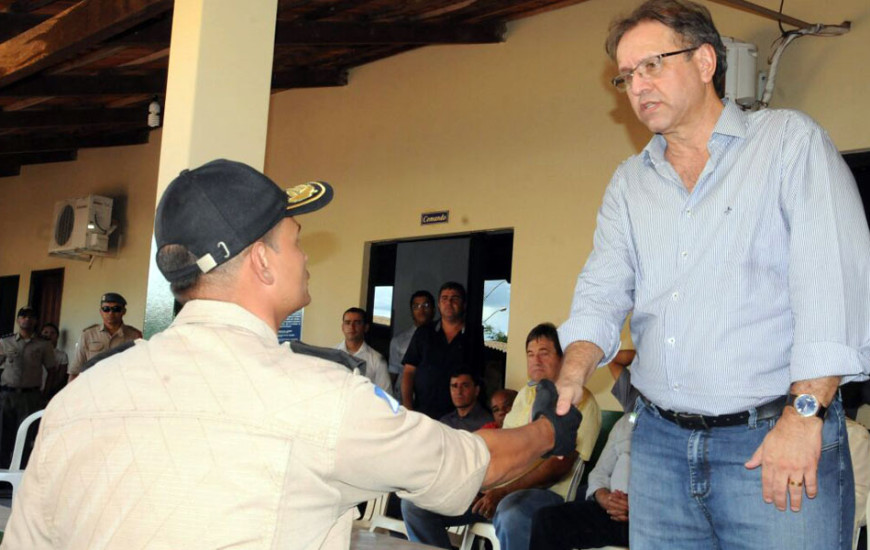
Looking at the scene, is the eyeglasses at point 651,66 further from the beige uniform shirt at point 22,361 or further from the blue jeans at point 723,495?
the beige uniform shirt at point 22,361

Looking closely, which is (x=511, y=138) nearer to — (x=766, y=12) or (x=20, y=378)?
(x=766, y=12)

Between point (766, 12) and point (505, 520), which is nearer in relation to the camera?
point (505, 520)

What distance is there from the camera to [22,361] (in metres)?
9.73

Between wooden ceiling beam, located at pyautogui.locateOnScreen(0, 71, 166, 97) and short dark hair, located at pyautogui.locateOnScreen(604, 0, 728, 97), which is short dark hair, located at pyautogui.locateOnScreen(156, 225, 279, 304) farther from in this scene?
wooden ceiling beam, located at pyautogui.locateOnScreen(0, 71, 166, 97)

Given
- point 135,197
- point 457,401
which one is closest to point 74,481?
point 457,401

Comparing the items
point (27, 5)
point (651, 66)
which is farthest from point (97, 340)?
point (651, 66)

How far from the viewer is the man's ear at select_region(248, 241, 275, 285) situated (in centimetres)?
165

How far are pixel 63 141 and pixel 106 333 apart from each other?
12.8ft

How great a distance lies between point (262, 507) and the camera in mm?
1386

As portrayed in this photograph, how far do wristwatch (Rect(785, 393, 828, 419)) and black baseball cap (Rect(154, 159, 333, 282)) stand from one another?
985mm

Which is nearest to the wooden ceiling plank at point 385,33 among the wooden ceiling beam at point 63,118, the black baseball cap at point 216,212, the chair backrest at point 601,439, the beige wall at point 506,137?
the beige wall at point 506,137

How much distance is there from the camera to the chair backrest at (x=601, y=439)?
5.49 meters

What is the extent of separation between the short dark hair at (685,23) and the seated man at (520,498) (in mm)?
2629

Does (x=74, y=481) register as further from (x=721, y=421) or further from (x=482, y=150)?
(x=482, y=150)
